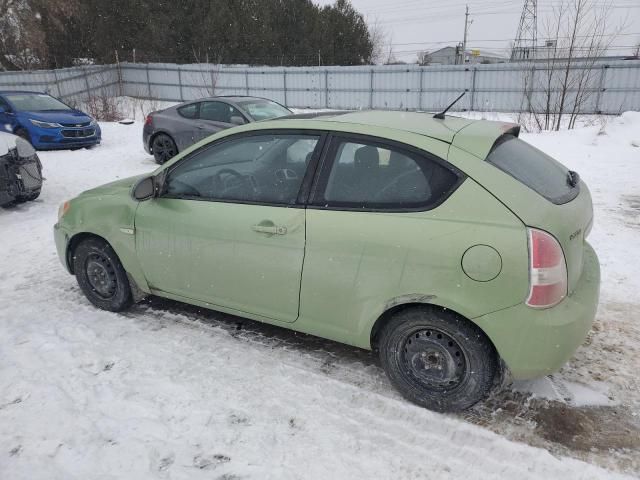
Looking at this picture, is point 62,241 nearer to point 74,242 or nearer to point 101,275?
point 74,242

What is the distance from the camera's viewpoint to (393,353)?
288 cm

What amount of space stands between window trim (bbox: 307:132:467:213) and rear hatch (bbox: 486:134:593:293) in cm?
27

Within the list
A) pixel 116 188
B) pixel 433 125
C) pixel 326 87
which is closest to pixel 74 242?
pixel 116 188

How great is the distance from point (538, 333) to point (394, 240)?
0.88 meters

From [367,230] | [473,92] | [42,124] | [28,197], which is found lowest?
[28,197]

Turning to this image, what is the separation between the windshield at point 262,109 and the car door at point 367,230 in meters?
6.78

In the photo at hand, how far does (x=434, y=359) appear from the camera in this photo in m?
2.78

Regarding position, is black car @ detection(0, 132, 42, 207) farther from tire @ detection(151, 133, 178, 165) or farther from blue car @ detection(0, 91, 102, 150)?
blue car @ detection(0, 91, 102, 150)

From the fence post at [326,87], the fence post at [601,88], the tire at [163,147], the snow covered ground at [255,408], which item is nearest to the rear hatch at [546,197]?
the snow covered ground at [255,408]

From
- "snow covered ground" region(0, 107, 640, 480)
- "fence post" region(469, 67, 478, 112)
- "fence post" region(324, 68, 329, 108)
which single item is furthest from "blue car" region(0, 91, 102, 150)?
"fence post" region(469, 67, 478, 112)

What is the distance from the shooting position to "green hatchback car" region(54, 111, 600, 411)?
8.23ft

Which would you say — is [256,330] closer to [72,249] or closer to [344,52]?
[72,249]

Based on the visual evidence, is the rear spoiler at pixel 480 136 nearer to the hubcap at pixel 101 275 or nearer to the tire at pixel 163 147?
the hubcap at pixel 101 275

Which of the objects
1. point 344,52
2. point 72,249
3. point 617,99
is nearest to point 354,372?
point 72,249
